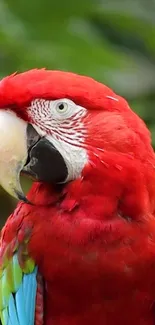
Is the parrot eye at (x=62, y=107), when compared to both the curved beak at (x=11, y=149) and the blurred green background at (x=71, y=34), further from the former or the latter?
the blurred green background at (x=71, y=34)

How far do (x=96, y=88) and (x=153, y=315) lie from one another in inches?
16.7

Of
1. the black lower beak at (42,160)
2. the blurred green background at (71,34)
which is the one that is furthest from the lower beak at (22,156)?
the blurred green background at (71,34)

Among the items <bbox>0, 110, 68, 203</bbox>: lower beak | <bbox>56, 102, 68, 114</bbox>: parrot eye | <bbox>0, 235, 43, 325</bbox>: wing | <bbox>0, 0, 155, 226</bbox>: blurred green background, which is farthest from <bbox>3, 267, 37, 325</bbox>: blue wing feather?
<bbox>0, 0, 155, 226</bbox>: blurred green background

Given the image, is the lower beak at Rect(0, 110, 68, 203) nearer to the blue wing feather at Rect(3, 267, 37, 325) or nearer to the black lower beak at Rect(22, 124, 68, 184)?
the black lower beak at Rect(22, 124, 68, 184)

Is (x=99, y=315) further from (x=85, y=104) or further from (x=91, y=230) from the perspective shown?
(x=85, y=104)

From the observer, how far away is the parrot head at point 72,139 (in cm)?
134

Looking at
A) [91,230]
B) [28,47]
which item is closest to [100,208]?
[91,230]

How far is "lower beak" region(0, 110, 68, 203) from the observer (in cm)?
133

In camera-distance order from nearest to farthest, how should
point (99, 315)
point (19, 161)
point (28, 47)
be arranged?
point (19, 161), point (99, 315), point (28, 47)

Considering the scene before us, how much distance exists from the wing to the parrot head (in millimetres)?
161

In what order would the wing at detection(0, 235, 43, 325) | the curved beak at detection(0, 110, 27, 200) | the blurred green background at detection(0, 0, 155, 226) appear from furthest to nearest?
the blurred green background at detection(0, 0, 155, 226)
the wing at detection(0, 235, 43, 325)
the curved beak at detection(0, 110, 27, 200)

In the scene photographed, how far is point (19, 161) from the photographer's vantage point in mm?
1340

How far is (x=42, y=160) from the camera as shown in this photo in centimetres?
136

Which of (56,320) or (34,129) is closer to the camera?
(34,129)
